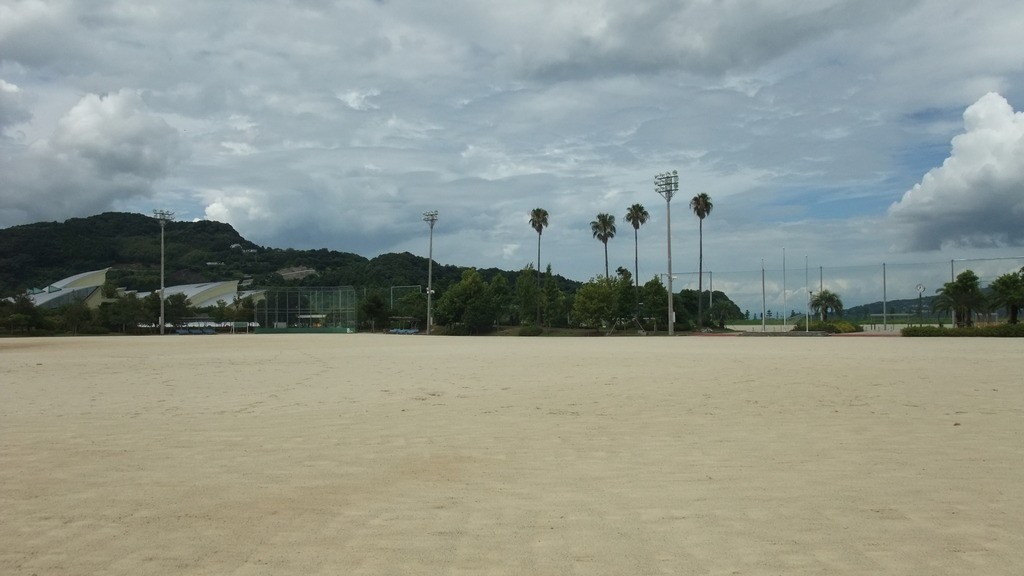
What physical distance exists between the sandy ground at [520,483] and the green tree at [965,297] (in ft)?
161

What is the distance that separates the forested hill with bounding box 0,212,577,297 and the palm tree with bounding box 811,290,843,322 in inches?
2624

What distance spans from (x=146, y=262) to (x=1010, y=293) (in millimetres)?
168569

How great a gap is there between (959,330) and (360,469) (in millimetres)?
49726

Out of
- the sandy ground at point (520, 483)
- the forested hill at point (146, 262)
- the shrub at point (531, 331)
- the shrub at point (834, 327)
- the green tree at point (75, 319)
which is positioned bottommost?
the sandy ground at point (520, 483)

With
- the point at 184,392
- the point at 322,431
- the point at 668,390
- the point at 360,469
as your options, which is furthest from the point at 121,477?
the point at 668,390

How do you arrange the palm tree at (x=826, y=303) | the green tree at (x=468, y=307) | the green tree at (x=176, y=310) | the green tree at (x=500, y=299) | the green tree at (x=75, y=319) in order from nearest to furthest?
the palm tree at (x=826, y=303), the green tree at (x=468, y=307), the green tree at (x=500, y=299), the green tree at (x=75, y=319), the green tree at (x=176, y=310)

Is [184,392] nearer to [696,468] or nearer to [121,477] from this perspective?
[121,477]

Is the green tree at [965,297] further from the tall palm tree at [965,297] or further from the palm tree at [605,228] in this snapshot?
the palm tree at [605,228]

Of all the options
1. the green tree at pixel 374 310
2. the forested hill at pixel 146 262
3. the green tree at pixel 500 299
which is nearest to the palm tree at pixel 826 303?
the green tree at pixel 500 299

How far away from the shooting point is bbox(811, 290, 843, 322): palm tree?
6981 centimetres

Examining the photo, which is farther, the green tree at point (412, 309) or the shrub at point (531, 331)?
the green tree at point (412, 309)

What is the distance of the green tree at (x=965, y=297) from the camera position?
55156 millimetres

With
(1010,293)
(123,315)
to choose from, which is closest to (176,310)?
(123,315)

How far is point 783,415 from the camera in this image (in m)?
10.6
